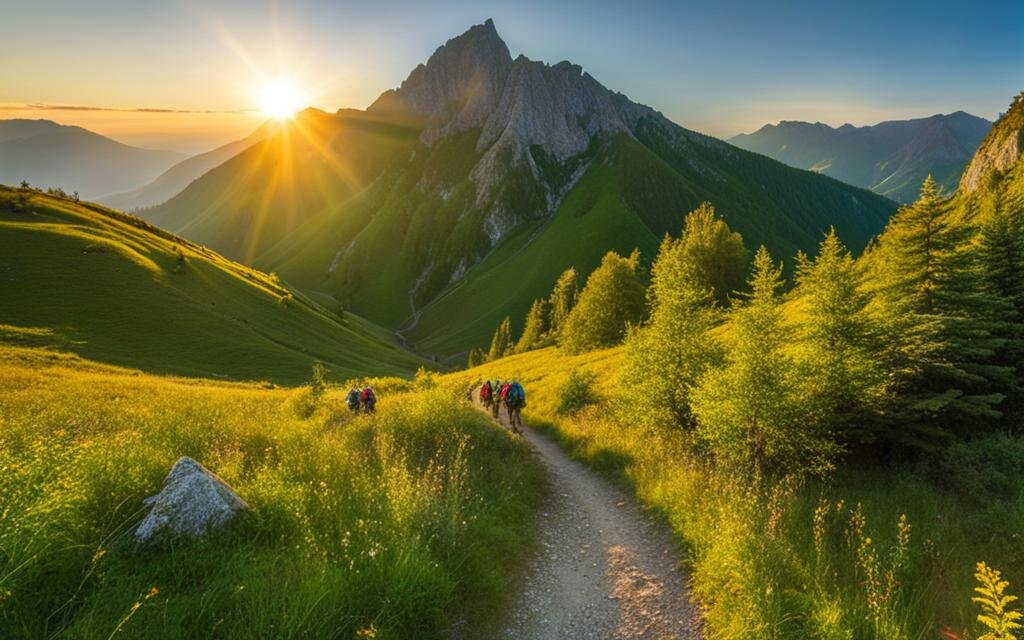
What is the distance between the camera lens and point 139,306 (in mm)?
51250

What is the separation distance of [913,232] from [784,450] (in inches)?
453

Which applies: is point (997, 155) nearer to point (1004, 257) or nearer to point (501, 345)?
point (501, 345)

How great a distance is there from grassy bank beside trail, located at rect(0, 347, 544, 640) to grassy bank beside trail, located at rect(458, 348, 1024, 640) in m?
4.38

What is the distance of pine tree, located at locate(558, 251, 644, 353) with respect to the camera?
65.5 metres

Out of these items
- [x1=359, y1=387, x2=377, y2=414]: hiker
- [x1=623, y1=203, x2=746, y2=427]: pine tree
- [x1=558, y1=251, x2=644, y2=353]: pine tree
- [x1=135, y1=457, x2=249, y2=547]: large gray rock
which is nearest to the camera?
[x1=135, y1=457, x2=249, y2=547]: large gray rock

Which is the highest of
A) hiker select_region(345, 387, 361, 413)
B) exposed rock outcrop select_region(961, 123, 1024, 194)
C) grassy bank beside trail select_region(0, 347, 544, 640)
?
exposed rock outcrop select_region(961, 123, 1024, 194)

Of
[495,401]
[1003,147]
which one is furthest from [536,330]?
[1003,147]

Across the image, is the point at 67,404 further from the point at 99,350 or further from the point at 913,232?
the point at 913,232

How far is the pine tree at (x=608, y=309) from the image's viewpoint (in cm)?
6550

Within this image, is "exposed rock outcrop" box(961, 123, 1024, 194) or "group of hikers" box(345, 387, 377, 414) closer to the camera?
"group of hikers" box(345, 387, 377, 414)

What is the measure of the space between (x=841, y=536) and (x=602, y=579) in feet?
18.7

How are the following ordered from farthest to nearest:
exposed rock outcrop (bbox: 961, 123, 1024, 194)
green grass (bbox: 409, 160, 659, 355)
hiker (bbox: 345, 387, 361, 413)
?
green grass (bbox: 409, 160, 659, 355) < exposed rock outcrop (bbox: 961, 123, 1024, 194) < hiker (bbox: 345, 387, 361, 413)

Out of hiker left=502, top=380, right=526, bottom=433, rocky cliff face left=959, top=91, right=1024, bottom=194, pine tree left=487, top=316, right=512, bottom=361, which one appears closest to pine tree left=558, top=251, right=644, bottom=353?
hiker left=502, top=380, right=526, bottom=433

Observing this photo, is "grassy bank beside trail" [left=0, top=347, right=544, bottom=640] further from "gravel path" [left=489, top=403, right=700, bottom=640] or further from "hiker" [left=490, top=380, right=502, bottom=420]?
"hiker" [left=490, top=380, right=502, bottom=420]
